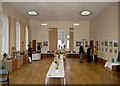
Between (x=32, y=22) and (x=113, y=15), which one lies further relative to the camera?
(x=32, y=22)

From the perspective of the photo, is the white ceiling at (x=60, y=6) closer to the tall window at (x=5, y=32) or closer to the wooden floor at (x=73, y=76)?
the tall window at (x=5, y=32)

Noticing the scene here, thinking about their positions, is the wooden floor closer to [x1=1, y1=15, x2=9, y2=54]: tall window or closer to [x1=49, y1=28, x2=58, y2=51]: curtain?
[x1=1, y1=15, x2=9, y2=54]: tall window

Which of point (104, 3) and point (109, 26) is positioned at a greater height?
point (104, 3)

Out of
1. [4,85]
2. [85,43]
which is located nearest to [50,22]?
[85,43]

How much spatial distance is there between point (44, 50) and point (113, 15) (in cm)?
1016

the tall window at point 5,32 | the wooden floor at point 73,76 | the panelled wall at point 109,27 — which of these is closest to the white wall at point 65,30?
the panelled wall at point 109,27

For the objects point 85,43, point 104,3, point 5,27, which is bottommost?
point 85,43

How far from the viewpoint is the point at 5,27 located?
26.0ft

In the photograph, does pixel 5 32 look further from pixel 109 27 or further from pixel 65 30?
pixel 109 27

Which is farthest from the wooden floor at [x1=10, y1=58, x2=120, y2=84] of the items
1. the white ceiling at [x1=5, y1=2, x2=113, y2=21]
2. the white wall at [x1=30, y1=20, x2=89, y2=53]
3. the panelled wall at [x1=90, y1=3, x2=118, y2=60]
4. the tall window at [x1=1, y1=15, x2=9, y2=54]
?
the white wall at [x1=30, y1=20, x2=89, y2=53]

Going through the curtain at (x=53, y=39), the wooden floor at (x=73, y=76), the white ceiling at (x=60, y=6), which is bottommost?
the wooden floor at (x=73, y=76)

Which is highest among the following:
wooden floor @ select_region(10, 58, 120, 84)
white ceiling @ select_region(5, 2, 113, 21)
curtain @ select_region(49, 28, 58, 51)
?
white ceiling @ select_region(5, 2, 113, 21)

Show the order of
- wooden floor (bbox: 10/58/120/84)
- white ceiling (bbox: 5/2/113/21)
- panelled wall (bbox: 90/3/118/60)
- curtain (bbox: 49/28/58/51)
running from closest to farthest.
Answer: wooden floor (bbox: 10/58/120/84) → panelled wall (bbox: 90/3/118/60) → white ceiling (bbox: 5/2/113/21) → curtain (bbox: 49/28/58/51)

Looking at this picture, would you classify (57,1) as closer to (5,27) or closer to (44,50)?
(5,27)
